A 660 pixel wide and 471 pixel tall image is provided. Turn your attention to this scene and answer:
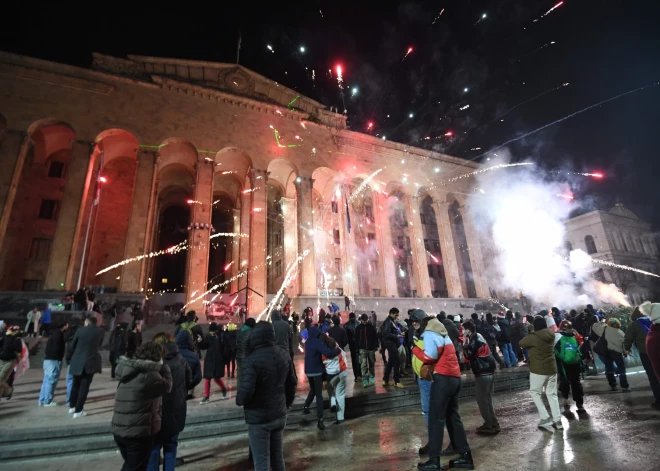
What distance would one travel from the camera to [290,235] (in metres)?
23.4

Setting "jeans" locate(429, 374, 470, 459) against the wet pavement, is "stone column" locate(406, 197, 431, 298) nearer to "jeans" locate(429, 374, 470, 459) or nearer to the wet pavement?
the wet pavement

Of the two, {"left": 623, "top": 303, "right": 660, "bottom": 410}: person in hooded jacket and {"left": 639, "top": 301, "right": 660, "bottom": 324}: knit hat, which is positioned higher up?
{"left": 639, "top": 301, "right": 660, "bottom": 324}: knit hat

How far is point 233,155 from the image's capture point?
21.1m

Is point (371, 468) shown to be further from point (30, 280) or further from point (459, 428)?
point (30, 280)

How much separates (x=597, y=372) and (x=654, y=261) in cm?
4435

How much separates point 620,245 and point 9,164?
54319 millimetres

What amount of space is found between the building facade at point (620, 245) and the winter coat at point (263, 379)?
4121 centimetres

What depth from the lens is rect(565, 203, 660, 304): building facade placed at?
3450 cm

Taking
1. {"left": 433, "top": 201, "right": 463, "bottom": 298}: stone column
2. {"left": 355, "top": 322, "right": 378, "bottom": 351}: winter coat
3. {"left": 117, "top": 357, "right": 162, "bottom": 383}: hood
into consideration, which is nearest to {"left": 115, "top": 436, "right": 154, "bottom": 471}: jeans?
{"left": 117, "top": 357, "right": 162, "bottom": 383}: hood

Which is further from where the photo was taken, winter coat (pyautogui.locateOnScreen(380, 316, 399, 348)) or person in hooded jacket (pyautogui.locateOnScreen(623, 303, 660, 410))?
winter coat (pyautogui.locateOnScreen(380, 316, 399, 348))

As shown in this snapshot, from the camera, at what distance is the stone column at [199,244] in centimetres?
1689

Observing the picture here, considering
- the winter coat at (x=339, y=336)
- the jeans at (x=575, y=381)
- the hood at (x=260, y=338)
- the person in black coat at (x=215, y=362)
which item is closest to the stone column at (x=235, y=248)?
the person in black coat at (x=215, y=362)

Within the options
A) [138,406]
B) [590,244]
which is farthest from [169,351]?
[590,244]

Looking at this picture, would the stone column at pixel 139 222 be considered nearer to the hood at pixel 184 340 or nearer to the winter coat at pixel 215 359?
the winter coat at pixel 215 359
